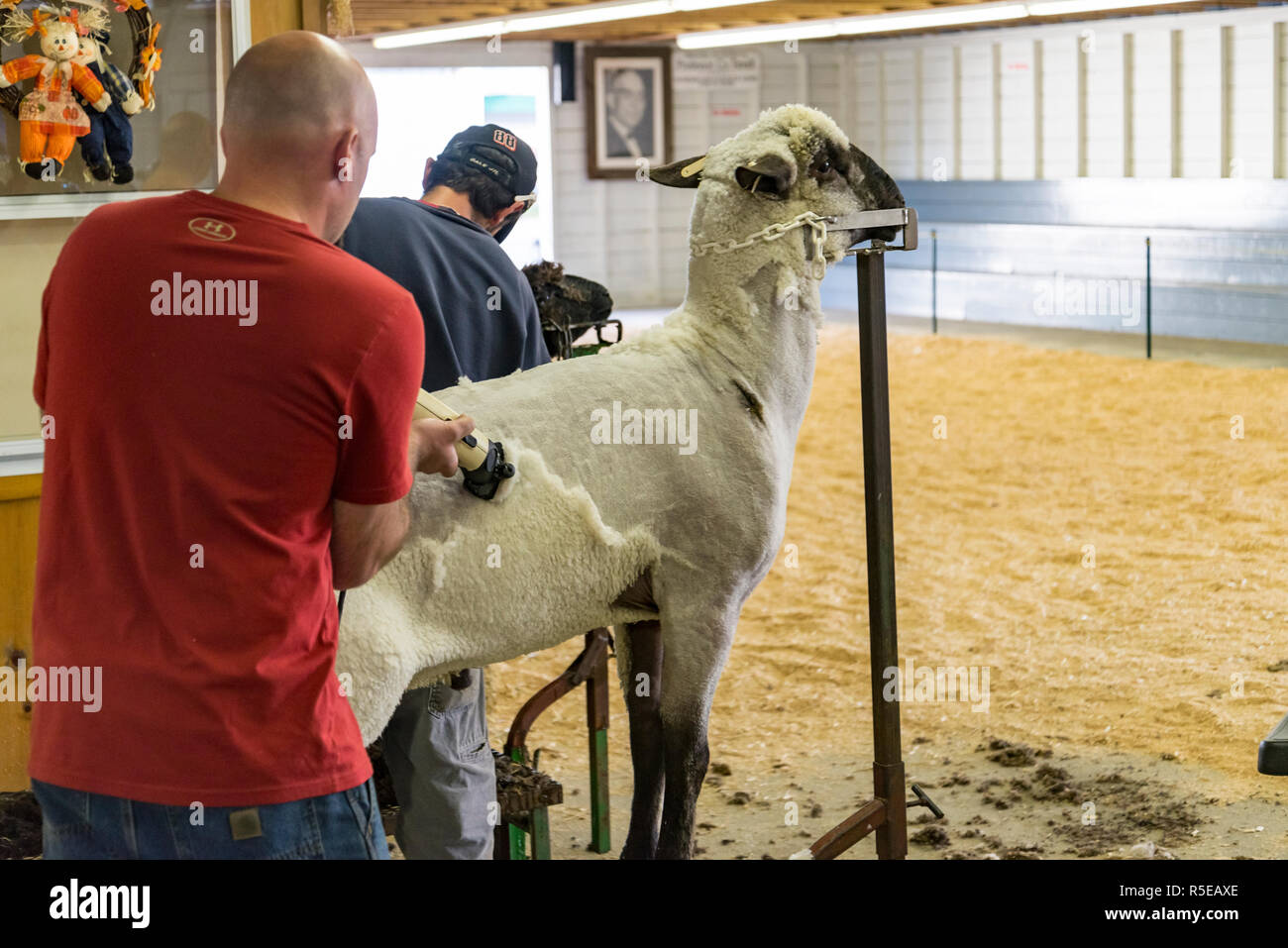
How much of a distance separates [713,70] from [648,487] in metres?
17.8

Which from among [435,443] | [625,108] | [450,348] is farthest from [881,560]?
[625,108]

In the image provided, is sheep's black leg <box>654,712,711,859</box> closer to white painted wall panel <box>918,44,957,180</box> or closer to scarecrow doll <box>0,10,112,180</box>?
scarecrow doll <box>0,10,112,180</box>

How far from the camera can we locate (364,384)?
180 centimetres

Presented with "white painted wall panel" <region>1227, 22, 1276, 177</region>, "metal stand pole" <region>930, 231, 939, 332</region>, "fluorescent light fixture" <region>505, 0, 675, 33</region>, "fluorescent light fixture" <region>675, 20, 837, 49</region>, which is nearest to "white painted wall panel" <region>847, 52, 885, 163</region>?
"metal stand pole" <region>930, 231, 939, 332</region>

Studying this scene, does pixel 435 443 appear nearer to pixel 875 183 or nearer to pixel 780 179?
pixel 780 179

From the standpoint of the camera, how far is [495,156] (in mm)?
3404

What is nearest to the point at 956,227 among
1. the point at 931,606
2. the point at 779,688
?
the point at 931,606

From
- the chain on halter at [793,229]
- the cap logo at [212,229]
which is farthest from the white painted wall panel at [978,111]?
the cap logo at [212,229]

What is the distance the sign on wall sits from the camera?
1972cm

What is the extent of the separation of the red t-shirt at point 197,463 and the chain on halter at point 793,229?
152cm
